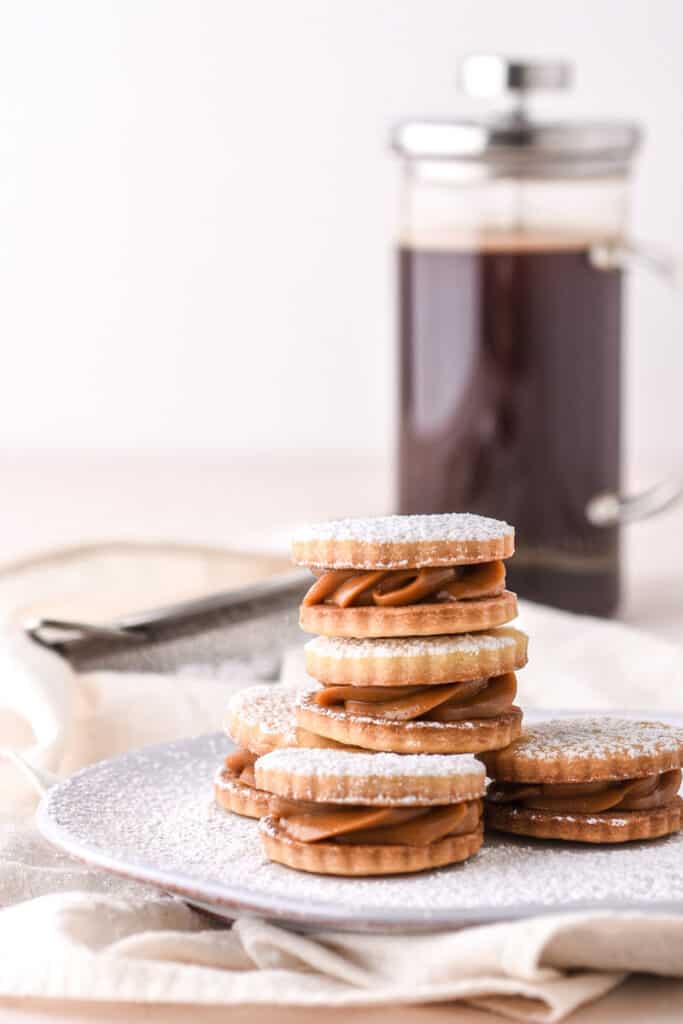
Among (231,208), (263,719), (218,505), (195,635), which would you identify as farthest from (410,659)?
(231,208)

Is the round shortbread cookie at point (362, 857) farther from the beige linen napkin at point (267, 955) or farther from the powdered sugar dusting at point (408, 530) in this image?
the powdered sugar dusting at point (408, 530)

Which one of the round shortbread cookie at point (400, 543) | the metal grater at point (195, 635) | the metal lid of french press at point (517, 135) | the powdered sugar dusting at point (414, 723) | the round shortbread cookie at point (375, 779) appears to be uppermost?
the metal lid of french press at point (517, 135)

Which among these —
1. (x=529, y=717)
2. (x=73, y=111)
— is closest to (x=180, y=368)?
(x=73, y=111)

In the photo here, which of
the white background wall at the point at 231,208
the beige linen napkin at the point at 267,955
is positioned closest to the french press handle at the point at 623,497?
the beige linen napkin at the point at 267,955

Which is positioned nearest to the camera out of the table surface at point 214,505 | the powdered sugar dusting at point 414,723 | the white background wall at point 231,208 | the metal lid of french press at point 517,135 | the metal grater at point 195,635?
the powdered sugar dusting at point 414,723

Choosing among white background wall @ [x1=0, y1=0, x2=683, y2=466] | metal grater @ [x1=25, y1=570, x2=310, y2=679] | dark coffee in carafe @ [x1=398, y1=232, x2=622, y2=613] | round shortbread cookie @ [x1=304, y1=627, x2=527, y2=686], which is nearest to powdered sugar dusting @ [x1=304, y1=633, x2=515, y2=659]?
round shortbread cookie @ [x1=304, y1=627, x2=527, y2=686]

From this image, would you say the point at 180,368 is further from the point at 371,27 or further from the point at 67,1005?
the point at 67,1005

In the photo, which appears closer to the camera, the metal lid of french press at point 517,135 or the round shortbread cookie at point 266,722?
the round shortbread cookie at point 266,722
